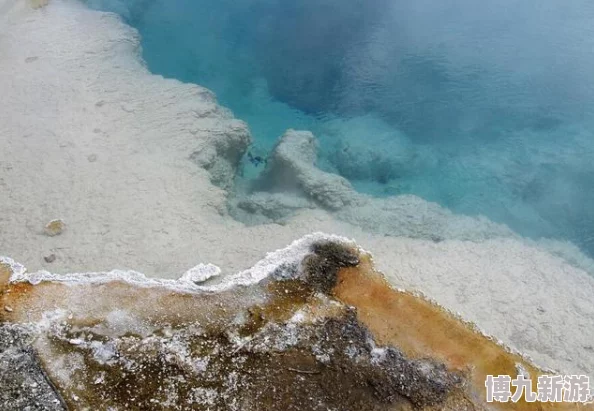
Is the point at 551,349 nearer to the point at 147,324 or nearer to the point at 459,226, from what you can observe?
the point at 459,226

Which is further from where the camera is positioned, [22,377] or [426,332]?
[426,332]

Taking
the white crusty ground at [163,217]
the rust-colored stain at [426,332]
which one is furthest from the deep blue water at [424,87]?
the rust-colored stain at [426,332]

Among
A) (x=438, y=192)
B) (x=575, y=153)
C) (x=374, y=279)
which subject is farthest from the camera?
(x=575, y=153)

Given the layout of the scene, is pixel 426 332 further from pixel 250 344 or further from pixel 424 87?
pixel 424 87

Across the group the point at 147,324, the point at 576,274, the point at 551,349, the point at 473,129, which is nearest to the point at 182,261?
the point at 147,324

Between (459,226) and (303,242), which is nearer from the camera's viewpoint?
(303,242)

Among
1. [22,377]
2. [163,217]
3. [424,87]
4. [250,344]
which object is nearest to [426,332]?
[250,344]

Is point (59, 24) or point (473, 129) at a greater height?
point (59, 24)
